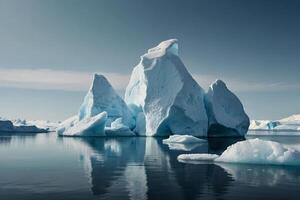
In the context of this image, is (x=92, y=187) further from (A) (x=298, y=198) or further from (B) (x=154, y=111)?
(B) (x=154, y=111)

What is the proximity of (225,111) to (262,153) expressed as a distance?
33567 millimetres

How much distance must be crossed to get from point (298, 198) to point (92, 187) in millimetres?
5937

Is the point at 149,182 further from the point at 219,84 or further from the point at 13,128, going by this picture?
the point at 13,128

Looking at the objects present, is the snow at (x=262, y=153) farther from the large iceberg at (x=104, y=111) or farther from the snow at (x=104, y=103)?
the snow at (x=104, y=103)

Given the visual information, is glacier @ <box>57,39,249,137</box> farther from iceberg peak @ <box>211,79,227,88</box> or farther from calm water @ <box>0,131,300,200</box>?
calm water @ <box>0,131,300,200</box>

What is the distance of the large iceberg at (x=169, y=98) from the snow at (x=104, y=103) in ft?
11.6

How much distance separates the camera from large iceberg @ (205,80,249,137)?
49219 mm

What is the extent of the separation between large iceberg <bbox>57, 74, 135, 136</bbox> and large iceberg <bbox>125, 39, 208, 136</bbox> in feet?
10.8

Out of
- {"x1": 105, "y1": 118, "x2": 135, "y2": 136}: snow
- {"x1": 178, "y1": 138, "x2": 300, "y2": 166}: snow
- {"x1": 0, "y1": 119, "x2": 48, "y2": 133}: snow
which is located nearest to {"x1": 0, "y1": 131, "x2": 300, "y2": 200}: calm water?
{"x1": 178, "y1": 138, "x2": 300, "y2": 166}: snow

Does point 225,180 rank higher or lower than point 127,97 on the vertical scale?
lower

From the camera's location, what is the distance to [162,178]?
13.4 metres

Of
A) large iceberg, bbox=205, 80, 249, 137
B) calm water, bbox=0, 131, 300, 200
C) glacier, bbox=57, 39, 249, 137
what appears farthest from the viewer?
large iceberg, bbox=205, 80, 249, 137

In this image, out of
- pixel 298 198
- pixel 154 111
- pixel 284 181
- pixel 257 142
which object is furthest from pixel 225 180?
pixel 154 111

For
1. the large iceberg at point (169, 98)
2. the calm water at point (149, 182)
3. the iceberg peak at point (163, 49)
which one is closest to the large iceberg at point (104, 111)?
the large iceberg at point (169, 98)
